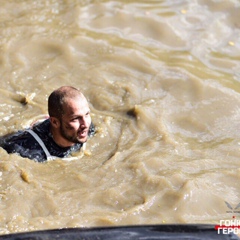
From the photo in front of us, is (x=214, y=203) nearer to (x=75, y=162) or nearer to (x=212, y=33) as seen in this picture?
(x=75, y=162)

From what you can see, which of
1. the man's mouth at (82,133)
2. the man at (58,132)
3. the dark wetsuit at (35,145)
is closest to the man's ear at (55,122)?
the man at (58,132)

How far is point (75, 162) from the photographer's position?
17.6 feet

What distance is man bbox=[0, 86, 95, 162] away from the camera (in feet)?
17.2

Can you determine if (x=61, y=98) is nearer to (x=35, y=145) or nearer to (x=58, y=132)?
(x=58, y=132)

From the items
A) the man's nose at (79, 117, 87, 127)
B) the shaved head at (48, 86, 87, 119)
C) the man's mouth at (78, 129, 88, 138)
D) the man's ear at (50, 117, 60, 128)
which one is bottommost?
the man's mouth at (78, 129, 88, 138)

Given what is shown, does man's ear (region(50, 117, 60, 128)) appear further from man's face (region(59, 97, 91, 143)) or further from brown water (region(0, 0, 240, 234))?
brown water (region(0, 0, 240, 234))

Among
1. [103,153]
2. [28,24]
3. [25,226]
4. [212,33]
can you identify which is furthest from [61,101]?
[212,33]

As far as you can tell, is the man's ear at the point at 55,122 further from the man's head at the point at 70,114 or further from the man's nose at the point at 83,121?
the man's nose at the point at 83,121

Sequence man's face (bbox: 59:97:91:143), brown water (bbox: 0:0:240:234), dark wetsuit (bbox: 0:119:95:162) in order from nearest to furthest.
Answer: brown water (bbox: 0:0:240:234)
man's face (bbox: 59:97:91:143)
dark wetsuit (bbox: 0:119:95:162)

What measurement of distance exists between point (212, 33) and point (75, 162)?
3.20 metres

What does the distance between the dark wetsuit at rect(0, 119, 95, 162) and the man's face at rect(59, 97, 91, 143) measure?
0.20m

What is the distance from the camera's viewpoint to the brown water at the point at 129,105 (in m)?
4.60

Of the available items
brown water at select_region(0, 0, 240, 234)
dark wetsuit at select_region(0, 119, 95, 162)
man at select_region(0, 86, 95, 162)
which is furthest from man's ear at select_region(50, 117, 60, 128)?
brown water at select_region(0, 0, 240, 234)

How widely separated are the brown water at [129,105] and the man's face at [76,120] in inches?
10.5
